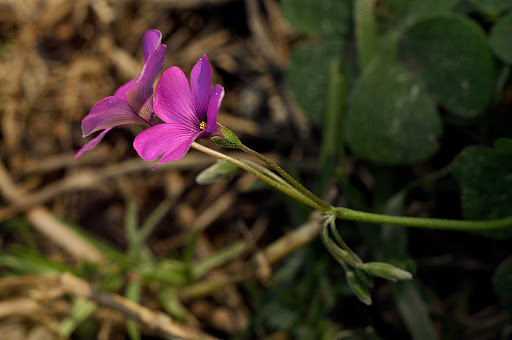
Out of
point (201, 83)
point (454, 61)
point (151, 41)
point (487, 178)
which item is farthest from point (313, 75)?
point (201, 83)

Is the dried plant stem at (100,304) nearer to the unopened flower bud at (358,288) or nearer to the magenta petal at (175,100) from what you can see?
the unopened flower bud at (358,288)

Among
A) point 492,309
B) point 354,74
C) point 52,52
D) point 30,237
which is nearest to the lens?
point 492,309

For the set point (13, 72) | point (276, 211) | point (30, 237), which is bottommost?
point (276, 211)

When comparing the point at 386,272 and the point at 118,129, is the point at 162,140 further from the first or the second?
the point at 118,129

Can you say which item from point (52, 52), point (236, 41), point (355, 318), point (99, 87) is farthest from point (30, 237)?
point (355, 318)

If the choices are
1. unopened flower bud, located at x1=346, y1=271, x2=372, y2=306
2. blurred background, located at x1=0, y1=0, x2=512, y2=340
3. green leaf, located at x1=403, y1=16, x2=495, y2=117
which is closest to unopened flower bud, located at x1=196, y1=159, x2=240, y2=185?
unopened flower bud, located at x1=346, y1=271, x2=372, y2=306

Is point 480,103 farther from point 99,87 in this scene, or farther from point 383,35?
point 99,87

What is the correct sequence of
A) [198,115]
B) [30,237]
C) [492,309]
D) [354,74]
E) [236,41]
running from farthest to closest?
[236,41], [30,237], [354,74], [492,309], [198,115]
